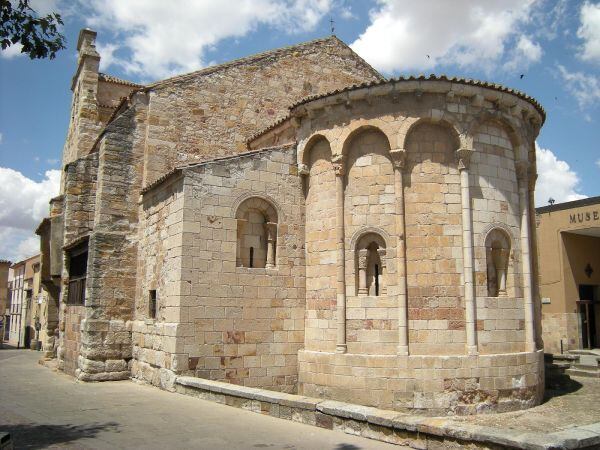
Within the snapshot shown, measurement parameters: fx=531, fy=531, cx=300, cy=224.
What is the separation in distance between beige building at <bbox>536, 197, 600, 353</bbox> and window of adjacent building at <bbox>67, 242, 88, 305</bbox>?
16.6 m

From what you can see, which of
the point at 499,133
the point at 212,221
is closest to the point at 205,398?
the point at 212,221

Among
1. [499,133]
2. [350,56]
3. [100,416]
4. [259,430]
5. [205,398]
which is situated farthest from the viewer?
[350,56]

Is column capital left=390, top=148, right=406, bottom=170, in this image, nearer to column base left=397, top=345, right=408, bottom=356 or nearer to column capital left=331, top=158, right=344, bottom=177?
column capital left=331, top=158, right=344, bottom=177

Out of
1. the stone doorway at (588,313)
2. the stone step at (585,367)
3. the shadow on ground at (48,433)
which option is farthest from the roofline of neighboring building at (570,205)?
the shadow on ground at (48,433)

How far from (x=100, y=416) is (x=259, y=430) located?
264 centimetres

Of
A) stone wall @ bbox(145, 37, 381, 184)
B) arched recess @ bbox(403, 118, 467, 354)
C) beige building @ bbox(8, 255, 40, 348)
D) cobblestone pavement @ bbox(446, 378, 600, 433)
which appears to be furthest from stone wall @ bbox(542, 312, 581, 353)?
beige building @ bbox(8, 255, 40, 348)

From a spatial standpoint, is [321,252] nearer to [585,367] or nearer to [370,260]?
[370,260]

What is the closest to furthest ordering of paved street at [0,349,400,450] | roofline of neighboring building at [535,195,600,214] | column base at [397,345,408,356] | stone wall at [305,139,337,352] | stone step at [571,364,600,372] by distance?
1. paved street at [0,349,400,450]
2. column base at [397,345,408,356]
3. stone wall at [305,139,337,352]
4. stone step at [571,364,600,372]
5. roofline of neighboring building at [535,195,600,214]

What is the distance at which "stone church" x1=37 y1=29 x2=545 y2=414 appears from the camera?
31.6 feet

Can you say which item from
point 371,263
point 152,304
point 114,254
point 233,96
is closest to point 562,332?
point 371,263

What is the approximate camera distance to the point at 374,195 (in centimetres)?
1026

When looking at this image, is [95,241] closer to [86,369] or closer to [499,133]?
[86,369]

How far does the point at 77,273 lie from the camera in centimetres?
1387

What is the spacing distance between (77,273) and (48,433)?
25.3 ft
